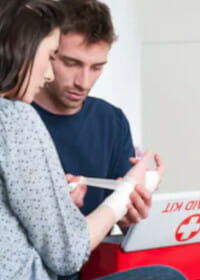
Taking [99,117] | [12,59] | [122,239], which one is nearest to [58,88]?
[99,117]

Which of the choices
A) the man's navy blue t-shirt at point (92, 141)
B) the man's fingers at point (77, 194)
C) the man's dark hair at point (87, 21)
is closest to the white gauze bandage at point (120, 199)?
the man's fingers at point (77, 194)

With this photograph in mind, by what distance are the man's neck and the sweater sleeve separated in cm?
56

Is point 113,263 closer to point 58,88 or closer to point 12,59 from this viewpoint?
point 58,88

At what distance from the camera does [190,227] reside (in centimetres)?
128

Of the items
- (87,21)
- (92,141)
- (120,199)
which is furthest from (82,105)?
(120,199)

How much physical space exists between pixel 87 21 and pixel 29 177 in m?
0.64

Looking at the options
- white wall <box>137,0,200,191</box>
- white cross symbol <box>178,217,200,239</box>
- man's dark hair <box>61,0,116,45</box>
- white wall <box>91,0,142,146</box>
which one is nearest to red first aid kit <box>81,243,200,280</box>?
white cross symbol <box>178,217,200,239</box>

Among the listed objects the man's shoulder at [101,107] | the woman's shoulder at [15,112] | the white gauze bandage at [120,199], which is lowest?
the white gauze bandage at [120,199]

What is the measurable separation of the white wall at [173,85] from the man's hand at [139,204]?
1.67 metres

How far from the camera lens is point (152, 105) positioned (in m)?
2.83

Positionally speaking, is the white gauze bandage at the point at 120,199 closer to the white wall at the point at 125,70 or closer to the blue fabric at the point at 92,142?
the blue fabric at the point at 92,142

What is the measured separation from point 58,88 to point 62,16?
0.43 m

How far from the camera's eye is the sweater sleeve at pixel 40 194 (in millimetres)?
852

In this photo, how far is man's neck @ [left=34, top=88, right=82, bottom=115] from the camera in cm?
145
